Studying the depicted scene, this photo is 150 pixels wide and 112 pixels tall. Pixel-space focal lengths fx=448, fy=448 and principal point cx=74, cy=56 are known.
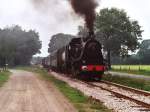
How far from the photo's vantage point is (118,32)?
84062 mm

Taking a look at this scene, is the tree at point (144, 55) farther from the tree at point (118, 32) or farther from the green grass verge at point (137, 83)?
the green grass verge at point (137, 83)

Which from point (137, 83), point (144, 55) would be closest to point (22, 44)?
point (144, 55)

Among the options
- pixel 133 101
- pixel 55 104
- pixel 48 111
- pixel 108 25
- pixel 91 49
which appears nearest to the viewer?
pixel 48 111

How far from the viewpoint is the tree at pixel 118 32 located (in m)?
84.0

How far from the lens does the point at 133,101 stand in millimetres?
18781

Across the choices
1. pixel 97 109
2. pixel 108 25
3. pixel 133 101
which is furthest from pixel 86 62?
pixel 108 25

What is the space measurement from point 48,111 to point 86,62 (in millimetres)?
19745

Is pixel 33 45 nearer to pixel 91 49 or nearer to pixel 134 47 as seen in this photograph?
pixel 134 47

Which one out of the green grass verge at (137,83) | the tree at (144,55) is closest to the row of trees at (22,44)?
the tree at (144,55)

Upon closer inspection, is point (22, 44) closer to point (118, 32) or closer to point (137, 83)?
point (118, 32)

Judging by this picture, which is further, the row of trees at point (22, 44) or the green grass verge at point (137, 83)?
the row of trees at point (22, 44)

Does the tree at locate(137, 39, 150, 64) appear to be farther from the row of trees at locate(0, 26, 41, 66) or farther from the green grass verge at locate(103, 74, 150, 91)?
the green grass verge at locate(103, 74, 150, 91)

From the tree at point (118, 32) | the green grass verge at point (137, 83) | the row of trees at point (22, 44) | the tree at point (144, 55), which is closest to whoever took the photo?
the green grass verge at point (137, 83)

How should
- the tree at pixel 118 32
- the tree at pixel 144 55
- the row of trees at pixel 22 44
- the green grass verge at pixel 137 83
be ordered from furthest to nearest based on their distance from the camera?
the row of trees at pixel 22 44 → the tree at pixel 144 55 → the tree at pixel 118 32 → the green grass verge at pixel 137 83
